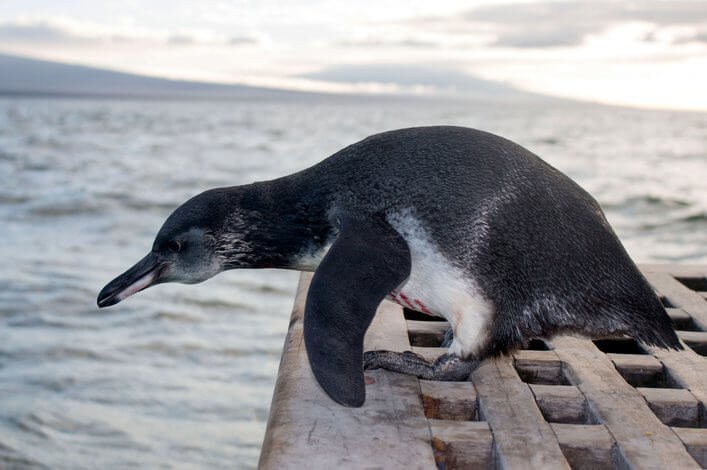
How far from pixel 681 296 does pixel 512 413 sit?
5.28 feet

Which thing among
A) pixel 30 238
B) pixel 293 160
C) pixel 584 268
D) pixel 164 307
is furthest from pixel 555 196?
pixel 293 160

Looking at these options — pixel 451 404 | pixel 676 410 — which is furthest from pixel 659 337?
pixel 451 404

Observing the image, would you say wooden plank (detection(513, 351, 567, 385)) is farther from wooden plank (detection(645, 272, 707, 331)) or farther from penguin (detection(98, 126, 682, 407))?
wooden plank (detection(645, 272, 707, 331))

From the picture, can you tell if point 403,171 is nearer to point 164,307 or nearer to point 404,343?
point 404,343

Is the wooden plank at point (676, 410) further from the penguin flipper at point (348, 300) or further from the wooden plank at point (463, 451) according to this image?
the penguin flipper at point (348, 300)

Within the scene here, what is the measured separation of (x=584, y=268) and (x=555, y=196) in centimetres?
22

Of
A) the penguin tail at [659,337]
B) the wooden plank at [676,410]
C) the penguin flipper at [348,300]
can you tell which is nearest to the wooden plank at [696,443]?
the wooden plank at [676,410]

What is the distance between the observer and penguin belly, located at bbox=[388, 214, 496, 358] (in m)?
2.36

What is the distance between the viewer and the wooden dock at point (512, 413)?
2070 mm

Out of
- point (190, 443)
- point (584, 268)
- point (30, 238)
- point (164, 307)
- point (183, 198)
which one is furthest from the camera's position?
point (183, 198)

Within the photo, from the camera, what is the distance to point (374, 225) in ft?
7.96

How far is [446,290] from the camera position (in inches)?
93.4

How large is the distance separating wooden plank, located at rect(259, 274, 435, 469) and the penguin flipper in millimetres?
93

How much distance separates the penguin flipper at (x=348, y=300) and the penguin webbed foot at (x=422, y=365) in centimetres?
34
